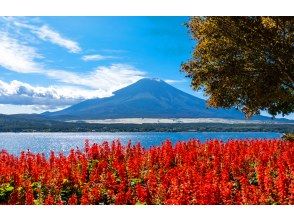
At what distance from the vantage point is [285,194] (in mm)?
11461

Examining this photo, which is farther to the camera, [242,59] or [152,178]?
[242,59]

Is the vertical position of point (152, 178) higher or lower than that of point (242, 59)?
lower

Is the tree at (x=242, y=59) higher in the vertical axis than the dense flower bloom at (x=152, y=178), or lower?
higher

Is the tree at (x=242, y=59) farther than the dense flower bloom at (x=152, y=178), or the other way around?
the tree at (x=242, y=59)

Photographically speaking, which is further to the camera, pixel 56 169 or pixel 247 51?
pixel 247 51

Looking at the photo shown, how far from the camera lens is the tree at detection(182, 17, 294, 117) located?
19.8 m

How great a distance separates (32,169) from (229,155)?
6184 millimetres

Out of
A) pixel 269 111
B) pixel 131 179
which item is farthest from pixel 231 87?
pixel 131 179

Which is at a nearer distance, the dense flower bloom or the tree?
the dense flower bloom

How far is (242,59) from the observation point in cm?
2125

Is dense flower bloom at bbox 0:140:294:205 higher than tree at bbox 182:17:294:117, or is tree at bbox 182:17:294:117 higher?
tree at bbox 182:17:294:117

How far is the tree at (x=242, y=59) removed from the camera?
1975 cm

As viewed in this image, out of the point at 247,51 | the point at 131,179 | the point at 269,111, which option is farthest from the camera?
the point at 269,111
